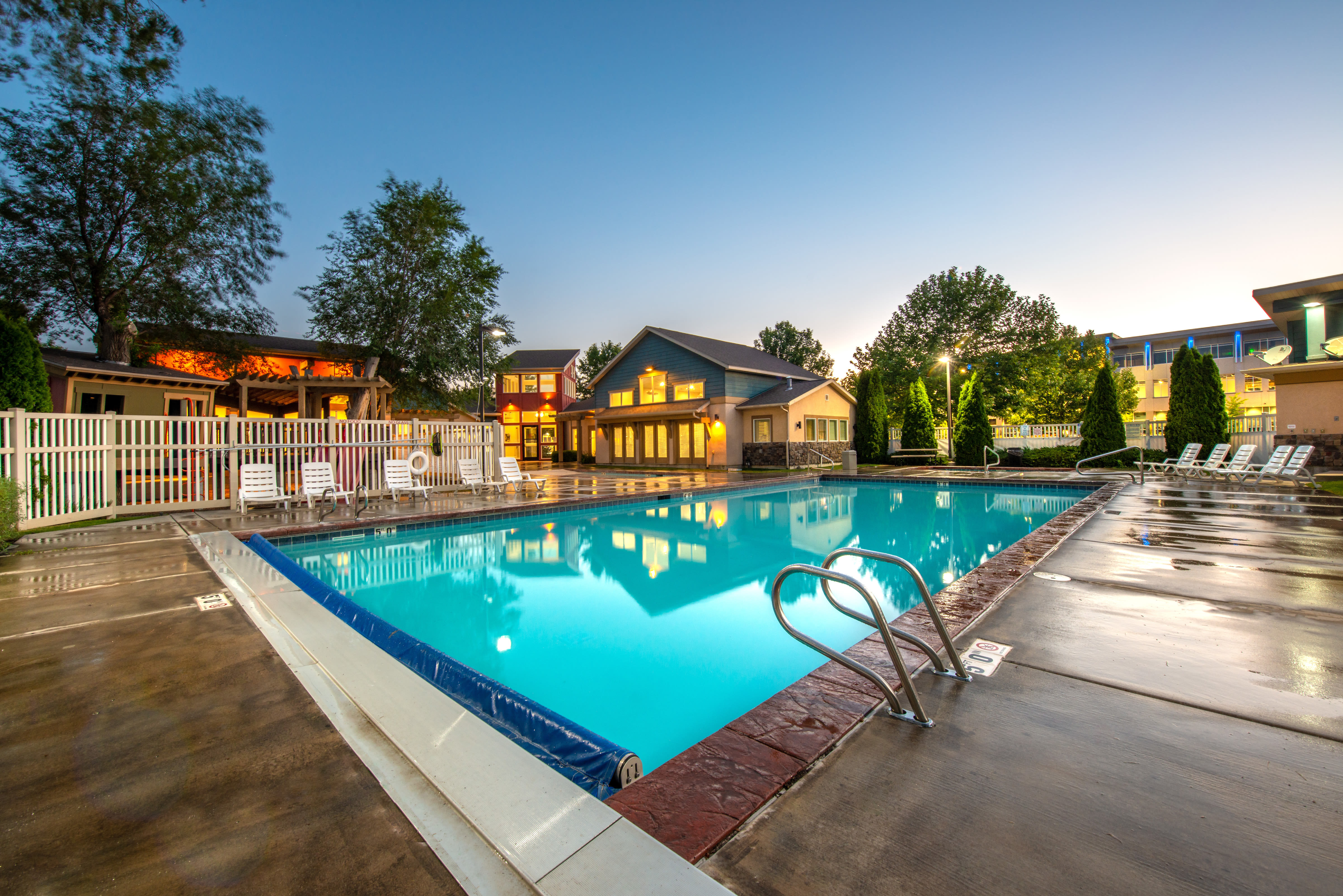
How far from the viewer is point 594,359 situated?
2106 inches

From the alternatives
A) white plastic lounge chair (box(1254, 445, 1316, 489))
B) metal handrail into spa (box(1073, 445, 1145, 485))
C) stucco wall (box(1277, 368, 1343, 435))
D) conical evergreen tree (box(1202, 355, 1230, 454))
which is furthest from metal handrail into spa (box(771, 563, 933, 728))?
conical evergreen tree (box(1202, 355, 1230, 454))

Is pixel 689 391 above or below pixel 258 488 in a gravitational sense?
above

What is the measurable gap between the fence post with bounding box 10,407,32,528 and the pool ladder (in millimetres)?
9919

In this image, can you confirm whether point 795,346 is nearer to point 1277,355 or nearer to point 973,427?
point 973,427

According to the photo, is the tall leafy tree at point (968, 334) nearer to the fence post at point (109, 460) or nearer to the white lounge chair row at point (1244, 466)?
the white lounge chair row at point (1244, 466)

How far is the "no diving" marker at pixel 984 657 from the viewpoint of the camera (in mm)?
2740

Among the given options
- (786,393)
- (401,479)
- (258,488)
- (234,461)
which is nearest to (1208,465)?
(786,393)

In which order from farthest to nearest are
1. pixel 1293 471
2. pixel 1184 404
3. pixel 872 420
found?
pixel 872 420, pixel 1184 404, pixel 1293 471

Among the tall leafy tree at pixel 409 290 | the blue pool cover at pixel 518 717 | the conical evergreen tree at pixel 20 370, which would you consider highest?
the tall leafy tree at pixel 409 290

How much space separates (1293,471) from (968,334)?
71.8 ft

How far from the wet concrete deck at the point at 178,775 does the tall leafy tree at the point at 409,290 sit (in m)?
16.8

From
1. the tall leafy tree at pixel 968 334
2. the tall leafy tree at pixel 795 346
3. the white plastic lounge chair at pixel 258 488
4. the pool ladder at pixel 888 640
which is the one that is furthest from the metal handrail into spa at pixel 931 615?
the tall leafy tree at pixel 795 346

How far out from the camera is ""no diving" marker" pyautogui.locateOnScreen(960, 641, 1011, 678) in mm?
2740

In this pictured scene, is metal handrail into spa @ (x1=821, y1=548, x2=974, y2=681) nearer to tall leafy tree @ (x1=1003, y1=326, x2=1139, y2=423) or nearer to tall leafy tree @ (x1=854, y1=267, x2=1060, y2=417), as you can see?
tall leafy tree @ (x1=854, y1=267, x2=1060, y2=417)
